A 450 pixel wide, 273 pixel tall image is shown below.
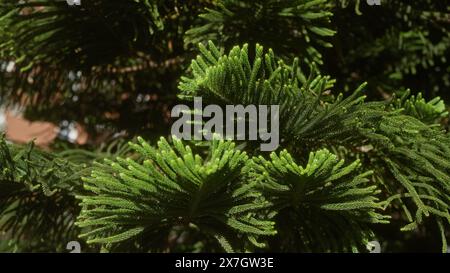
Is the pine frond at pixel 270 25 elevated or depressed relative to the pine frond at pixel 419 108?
elevated

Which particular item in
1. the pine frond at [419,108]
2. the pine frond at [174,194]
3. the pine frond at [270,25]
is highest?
the pine frond at [270,25]

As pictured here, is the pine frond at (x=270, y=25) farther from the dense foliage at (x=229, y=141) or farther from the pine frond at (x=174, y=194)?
the pine frond at (x=174, y=194)

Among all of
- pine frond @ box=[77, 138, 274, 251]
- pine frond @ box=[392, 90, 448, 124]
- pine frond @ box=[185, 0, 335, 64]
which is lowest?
pine frond @ box=[77, 138, 274, 251]

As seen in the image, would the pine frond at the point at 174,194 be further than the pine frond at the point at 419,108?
No

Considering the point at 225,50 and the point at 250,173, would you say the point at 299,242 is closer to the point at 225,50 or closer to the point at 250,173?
the point at 250,173

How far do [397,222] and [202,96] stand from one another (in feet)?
3.17

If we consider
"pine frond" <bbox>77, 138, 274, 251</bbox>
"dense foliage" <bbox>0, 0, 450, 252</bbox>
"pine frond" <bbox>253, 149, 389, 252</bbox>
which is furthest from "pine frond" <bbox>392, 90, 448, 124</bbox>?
"pine frond" <bbox>77, 138, 274, 251</bbox>

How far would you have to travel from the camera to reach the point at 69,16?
156 cm

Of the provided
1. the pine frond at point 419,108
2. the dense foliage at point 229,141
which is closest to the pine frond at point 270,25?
the dense foliage at point 229,141

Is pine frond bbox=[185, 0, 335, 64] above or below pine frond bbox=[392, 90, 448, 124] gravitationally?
above

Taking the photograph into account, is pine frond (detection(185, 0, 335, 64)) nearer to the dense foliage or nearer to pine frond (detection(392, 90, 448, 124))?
the dense foliage

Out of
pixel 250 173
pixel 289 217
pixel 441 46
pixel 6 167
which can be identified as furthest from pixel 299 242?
pixel 441 46

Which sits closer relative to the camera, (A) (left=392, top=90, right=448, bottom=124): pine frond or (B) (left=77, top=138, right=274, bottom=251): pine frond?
(B) (left=77, top=138, right=274, bottom=251): pine frond

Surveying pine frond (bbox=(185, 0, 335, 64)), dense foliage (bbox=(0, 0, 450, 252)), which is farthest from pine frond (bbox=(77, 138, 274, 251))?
pine frond (bbox=(185, 0, 335, 64))
